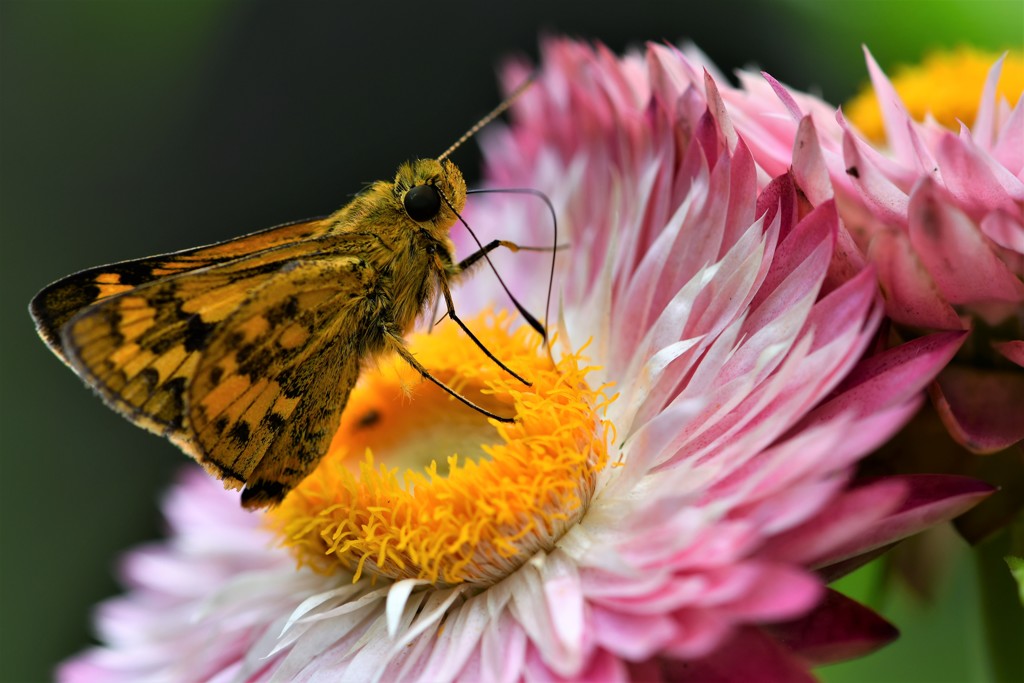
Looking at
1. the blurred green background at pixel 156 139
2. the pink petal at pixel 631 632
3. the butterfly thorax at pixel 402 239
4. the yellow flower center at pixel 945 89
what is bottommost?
the pink petal at pixel 631 632

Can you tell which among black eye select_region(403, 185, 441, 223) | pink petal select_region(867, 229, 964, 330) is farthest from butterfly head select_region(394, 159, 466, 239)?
pink petal select_region(867, 229, 964, 330)

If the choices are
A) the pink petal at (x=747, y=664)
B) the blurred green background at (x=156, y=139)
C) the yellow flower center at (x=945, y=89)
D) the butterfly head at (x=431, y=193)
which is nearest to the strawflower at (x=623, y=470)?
the pink petal at (x=747, y=664)

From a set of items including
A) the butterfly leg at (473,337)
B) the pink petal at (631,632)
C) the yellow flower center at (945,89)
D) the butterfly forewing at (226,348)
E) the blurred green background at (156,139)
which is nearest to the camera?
the pink petal at (631,632)

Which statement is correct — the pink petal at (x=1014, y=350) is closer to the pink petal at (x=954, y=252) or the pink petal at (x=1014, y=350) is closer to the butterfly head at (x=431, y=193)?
the pink petal at (x=954, y=252)

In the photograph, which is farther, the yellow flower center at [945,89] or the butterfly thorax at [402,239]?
the yellow flower center at [945,89]

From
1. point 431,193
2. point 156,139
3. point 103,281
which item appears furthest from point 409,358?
point 156,139

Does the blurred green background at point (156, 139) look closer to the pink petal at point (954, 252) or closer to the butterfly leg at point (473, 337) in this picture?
the butterfly leg at point (473, 337)

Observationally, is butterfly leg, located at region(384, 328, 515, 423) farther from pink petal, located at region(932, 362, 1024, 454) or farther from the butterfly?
pink petal, located at region(932, 362, 1024, 454)

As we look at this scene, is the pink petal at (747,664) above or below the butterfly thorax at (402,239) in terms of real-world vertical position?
below

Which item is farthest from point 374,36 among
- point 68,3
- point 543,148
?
point 543,148

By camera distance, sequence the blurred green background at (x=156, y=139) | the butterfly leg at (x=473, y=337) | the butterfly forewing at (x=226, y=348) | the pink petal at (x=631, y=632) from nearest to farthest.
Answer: the pink petal at (x=631, y=632), the butterfly forewing at (x=226, y=348), the butterfly leg at (x=473, y=337), the blurred green background at (x=156, y=139)
